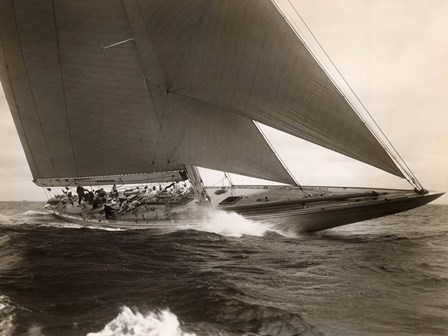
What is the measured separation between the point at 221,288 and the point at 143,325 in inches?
74.5

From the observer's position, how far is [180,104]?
14.8 metres

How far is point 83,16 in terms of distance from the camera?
46.5ft

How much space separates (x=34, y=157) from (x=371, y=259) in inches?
755

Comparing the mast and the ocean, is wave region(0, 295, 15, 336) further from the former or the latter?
the mast

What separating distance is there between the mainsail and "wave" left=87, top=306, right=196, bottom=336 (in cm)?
834

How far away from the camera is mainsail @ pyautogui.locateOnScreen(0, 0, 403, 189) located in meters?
11.4

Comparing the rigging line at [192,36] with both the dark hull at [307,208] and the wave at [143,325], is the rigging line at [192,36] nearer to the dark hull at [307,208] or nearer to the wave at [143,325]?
the dark hull at [307,208]

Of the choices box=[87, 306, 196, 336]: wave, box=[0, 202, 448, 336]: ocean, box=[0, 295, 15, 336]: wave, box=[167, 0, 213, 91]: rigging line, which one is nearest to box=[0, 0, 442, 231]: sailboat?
box=[167, 0, 213, 91]: rigging line

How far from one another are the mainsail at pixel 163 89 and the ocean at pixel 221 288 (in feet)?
14.2

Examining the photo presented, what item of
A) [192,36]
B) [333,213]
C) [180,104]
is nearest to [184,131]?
[180,104]

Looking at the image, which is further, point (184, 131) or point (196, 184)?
point (196, 184)

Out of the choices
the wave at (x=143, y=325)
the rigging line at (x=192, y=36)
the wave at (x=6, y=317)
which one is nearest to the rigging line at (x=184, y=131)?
the rigging line at (x=192, y=36)

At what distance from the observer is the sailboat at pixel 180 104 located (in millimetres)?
11453

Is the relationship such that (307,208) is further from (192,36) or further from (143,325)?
(143,325)
